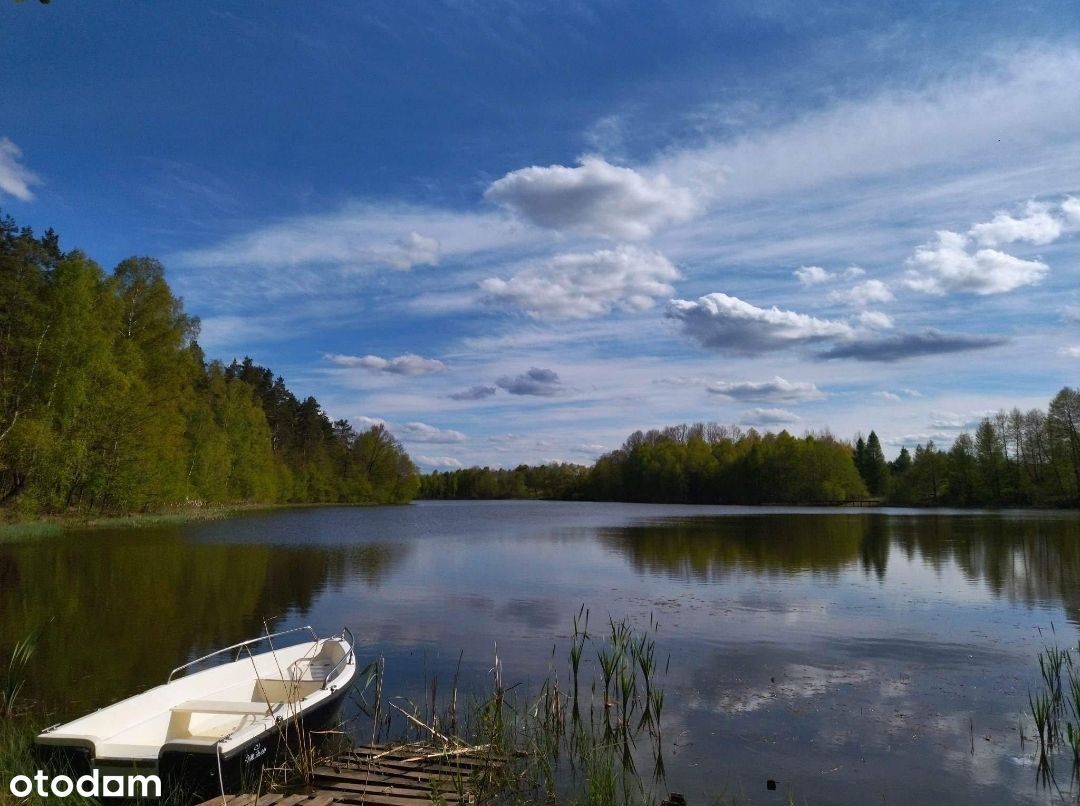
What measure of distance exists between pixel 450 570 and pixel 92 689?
54.8 ft

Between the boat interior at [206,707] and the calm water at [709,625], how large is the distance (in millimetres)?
1643

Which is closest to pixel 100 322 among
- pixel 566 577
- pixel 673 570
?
pixel 566 577

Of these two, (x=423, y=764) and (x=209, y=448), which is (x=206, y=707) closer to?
(x=423, y=764)

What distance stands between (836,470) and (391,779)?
102582 mm

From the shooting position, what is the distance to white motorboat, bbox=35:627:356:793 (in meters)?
6.69

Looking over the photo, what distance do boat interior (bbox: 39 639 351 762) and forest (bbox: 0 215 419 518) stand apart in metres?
28.3

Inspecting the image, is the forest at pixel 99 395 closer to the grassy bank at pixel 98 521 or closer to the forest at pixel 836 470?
the grassy bank at pixel 98 521

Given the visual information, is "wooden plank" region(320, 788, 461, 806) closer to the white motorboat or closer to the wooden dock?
the wooden dock

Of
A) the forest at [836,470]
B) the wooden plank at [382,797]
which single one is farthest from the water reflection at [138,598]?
the forest at [836,470]

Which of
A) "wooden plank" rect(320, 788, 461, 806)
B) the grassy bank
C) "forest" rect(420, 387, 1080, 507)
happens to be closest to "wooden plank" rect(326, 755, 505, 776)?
"wooden plank" rect(320, 788, 461, 806)

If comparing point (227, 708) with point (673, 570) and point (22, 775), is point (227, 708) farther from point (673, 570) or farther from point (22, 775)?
point (673, 570)

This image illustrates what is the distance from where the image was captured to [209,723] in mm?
8523

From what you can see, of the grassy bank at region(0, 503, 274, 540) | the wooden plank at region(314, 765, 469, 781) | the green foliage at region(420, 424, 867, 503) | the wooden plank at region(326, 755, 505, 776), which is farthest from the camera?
the green foliage at region(420, 424, 867, 503)

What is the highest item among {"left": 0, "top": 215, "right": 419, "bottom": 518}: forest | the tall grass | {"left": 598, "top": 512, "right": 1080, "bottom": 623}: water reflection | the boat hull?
{"left": 0, "top": 215, "right": 419, "bottom": 518}: forest
